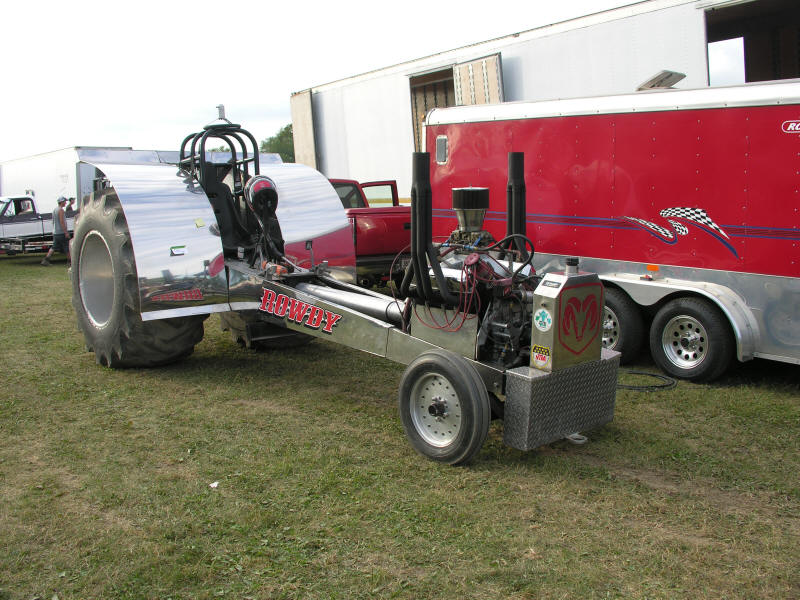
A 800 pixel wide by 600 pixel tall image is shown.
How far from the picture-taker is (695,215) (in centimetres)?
662

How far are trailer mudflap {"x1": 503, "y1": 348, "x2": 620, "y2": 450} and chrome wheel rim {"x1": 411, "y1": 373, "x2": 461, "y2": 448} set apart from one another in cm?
34

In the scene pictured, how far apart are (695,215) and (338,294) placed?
345cm

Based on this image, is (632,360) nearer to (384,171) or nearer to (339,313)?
(339,313)

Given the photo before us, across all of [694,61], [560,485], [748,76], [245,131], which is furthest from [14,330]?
[748,76]

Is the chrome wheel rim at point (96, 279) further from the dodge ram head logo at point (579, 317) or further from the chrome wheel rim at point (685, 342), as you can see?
the chrome wheel rim at point (685, 342)

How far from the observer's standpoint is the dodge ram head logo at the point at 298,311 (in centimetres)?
561

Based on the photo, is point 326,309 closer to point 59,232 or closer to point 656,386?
point 656,386

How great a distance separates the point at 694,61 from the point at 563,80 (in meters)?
2.12

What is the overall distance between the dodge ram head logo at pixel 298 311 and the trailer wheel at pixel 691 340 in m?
3.38

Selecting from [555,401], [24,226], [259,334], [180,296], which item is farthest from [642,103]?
[24,226]

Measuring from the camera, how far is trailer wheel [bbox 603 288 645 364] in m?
7.19

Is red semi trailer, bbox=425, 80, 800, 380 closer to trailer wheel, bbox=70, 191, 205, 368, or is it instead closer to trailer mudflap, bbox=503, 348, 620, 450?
trailer mudflap, bbox=503, 348, 620, 450

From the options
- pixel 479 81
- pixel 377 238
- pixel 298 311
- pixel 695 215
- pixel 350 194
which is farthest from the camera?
pixel 350 194

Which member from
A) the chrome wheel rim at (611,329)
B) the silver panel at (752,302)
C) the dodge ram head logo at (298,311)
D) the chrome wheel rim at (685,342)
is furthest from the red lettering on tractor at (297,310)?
the chrome wheel rim at (685,342)
